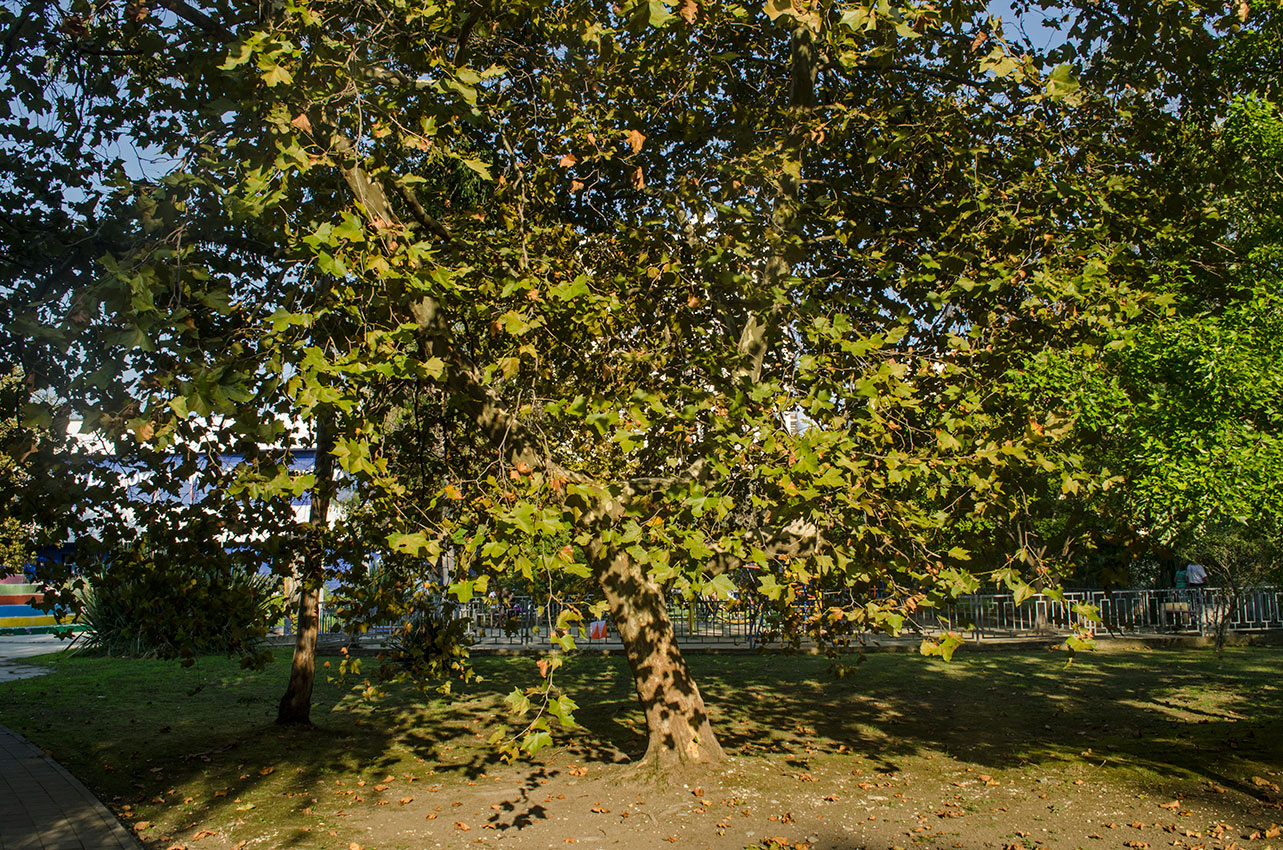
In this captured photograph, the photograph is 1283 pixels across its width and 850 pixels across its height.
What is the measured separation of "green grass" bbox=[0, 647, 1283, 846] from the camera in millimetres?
8047

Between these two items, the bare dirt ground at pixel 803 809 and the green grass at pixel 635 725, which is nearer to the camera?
the bare dirt ground at pixel 803 809

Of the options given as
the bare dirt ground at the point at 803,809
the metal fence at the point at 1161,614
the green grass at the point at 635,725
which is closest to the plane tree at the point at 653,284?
the bare dirt ground at the point at 803,809

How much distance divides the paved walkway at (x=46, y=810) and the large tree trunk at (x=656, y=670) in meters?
3.92

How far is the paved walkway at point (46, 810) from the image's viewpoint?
19.6 ft

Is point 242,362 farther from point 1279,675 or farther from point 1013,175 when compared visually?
point 1279,675

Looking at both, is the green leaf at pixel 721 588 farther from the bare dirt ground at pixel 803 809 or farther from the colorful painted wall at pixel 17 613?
the colorful painted wall at pixel 17 613

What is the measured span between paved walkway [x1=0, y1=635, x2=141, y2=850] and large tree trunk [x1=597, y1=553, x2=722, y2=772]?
154 inches

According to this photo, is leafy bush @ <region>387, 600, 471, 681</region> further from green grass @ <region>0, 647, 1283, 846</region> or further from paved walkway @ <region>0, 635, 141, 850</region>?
paved walkway @ <region>0, 635, 141, 850</region>

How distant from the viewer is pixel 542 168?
27.0ft

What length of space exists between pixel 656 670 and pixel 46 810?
4.95m

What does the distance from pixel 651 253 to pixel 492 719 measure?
6781 mm

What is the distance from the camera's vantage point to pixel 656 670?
7.70 metres

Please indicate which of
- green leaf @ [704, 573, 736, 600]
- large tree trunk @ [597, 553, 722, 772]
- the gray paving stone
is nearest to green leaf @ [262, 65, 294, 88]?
green leaf @ [704, 573, 736, 600]

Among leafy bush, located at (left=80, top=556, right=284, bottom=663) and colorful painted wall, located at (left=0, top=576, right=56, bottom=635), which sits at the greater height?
leafy bush, located at (left=80, top=556, right=284, bottom=663)
